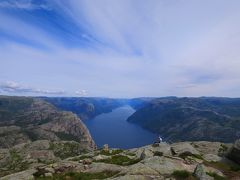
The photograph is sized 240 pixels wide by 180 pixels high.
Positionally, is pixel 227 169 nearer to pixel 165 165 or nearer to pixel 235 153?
pixel 235 153

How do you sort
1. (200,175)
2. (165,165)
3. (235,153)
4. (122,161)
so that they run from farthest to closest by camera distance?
(235,153) → (122,161) → (165,165) → (200,175)

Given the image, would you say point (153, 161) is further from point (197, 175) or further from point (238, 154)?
point (238, 154)

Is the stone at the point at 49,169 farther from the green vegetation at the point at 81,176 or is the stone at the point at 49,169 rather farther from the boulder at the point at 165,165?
the boulder at the point at 165,165

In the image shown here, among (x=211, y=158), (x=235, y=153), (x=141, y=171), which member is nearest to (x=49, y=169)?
(x=141, y=171)

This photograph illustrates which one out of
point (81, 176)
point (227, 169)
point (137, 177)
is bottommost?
point (81, 176)

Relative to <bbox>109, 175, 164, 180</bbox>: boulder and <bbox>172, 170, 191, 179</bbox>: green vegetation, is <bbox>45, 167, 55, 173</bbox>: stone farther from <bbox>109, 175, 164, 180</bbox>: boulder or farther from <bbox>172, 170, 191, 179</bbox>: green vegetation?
<bbox>172, 170, 191, 179</bbox>: green vegetation

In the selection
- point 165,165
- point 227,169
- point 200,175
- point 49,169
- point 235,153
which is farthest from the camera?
point 235,153

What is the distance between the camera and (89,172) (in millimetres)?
35156

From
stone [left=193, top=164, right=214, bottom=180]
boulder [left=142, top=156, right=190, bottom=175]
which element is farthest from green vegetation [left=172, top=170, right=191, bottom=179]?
boulder [left=142, top=156, right=190, bottom=175]

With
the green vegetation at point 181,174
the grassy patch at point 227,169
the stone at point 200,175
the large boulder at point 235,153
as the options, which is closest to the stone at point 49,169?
the green vegetation at point 181,174

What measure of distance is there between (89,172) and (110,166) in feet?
10.6

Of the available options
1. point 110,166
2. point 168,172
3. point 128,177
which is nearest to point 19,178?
point 110,166

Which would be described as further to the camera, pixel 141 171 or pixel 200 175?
pixel 141 171

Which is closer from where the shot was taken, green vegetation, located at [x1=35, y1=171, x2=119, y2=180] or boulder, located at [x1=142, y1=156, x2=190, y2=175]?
boulder, located at [x1=142, y1=156, x2=190, y2=175]
